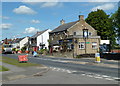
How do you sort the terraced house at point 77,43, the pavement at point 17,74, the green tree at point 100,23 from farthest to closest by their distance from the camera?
the green tree at point 100,23
the terraced house at point 77,43
the pavement at point 17,74

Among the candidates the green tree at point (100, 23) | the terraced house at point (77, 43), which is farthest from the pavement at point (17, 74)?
the green tree at point (100, 23)

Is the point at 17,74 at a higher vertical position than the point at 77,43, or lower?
lower

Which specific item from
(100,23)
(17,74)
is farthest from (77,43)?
(17,74)

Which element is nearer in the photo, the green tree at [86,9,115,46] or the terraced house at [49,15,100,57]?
the terraced house at [49,15,100,57]

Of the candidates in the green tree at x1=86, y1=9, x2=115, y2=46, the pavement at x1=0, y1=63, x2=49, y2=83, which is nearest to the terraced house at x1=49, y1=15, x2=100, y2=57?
the green tree at x1=86, y1=9, x2=115, y2=46

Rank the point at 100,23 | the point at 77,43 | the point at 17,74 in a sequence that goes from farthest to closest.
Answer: the point at 100,23, the point at 77,43, the point at 17,74

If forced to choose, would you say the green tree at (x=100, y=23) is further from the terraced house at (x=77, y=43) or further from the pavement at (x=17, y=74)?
the pavement at (x=17, y=74)

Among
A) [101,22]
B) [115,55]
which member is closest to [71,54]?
[115,55]

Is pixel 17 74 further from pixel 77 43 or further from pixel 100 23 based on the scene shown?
pixel 100 23

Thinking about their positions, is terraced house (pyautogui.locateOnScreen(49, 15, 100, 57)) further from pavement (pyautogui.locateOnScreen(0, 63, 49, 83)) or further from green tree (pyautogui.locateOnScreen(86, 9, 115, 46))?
pavement (pyautogui.locateOnScreen(0, 63, 49, 83))

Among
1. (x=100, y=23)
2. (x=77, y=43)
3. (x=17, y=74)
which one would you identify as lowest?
(x=17, y=74)

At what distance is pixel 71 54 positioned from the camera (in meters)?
47.7

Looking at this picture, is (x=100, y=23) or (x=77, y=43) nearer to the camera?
(x=77, y=43)

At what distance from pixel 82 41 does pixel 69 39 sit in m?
3.38
